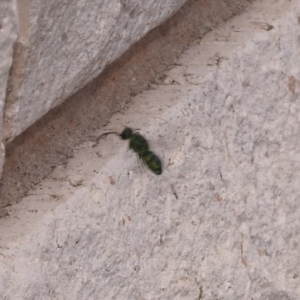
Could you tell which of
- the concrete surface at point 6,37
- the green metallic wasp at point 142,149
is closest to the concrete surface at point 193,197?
the green metallic wasp at point 142,149

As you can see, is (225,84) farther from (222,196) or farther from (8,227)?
(8,227)

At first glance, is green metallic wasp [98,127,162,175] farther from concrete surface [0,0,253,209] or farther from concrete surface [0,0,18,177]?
concrete surface [0,0,18,177]

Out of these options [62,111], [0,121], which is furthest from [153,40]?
[0,121]

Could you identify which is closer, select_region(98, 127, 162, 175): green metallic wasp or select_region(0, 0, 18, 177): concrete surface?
select_region(0, 0, 18, 177): concrete surface

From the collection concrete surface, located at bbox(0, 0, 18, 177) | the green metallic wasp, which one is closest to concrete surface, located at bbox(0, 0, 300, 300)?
the green metallic wasp

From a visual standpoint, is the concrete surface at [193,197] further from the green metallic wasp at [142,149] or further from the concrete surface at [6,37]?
the concrete surface at [6,37]

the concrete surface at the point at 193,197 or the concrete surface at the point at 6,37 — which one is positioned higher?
the concrete surface at the point at 6,37
